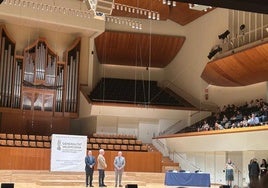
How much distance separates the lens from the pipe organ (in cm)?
1955

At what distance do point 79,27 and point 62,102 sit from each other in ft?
12.4

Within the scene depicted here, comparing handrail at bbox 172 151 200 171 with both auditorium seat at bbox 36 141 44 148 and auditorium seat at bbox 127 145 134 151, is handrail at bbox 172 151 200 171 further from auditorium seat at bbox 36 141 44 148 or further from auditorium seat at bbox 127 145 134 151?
auditorium seat at bbox 36 141 44 148

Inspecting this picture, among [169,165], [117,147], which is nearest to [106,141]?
[117,147]

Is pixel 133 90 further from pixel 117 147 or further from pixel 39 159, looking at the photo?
pixel 39 159

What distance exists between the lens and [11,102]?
19.4m

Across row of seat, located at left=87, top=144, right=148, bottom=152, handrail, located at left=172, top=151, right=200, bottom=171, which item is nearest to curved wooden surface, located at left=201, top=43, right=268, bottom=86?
handrail, located at left=172, top=151, right=200, bottom=171

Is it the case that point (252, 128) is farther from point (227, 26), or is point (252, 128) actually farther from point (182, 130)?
point (182, 130)

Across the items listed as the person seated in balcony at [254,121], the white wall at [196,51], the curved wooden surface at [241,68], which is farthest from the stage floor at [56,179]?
the white wall at [196,51]

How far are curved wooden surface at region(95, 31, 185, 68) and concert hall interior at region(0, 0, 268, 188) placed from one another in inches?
2.5

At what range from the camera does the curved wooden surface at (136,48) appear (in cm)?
2275

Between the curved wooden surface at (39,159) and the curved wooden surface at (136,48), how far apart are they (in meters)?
7.31

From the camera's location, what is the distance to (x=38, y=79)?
19969 millimetres

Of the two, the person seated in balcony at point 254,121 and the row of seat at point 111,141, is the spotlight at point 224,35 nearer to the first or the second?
the person seated in balcony at point 254,121

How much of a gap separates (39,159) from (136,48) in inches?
376
